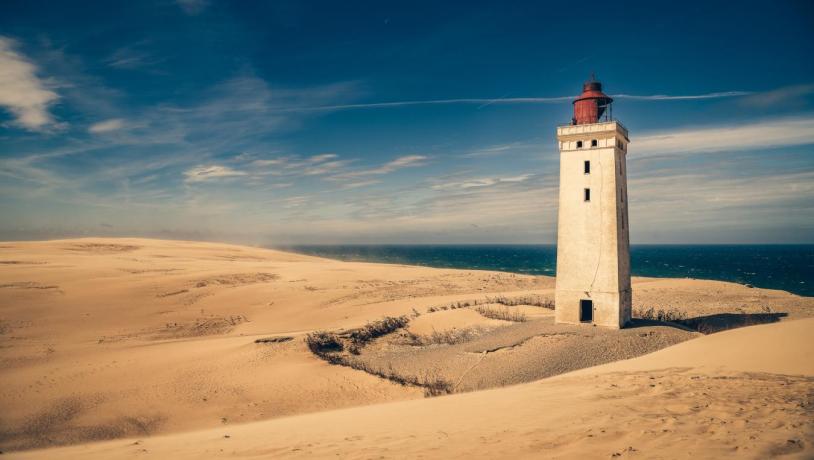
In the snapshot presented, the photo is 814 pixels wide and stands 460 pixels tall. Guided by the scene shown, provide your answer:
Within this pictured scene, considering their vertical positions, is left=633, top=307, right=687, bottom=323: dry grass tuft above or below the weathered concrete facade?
below

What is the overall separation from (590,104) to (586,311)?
29.9 ft

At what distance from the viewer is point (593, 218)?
19.2m

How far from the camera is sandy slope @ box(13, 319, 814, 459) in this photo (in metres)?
6.18

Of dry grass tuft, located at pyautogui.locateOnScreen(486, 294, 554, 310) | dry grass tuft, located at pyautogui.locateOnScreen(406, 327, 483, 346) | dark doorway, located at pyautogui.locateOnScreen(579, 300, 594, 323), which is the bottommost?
dry grass tuft, located at pyautogui.locateOnScreen(406, 327, 483, 346)

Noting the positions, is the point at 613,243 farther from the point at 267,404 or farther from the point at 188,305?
the point at 188,305

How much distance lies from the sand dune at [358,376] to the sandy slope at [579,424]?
0.15 feet

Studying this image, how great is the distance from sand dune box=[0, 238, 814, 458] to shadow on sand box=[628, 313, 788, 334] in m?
0.35

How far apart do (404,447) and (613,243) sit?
14.9m

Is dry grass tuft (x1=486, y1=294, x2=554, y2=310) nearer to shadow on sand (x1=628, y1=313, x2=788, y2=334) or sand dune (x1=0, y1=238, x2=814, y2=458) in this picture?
sand dune (x1=0, y1=238, x2=814, y2=458)

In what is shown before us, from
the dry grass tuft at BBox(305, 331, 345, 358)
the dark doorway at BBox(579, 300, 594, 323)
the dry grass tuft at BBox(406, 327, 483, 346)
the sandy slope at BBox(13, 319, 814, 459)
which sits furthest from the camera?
the dry grass tuft at BBox(406, 327, 483, 346)

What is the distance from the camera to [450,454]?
21.0ft

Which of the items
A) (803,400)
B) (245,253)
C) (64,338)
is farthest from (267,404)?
(245,253)

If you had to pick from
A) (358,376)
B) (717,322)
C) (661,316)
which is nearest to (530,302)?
(661,316)

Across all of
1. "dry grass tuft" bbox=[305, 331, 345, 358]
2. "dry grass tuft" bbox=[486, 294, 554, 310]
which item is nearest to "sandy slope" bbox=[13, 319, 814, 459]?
"dry grass tuft" bbox=[305, 331, 345, 358]
